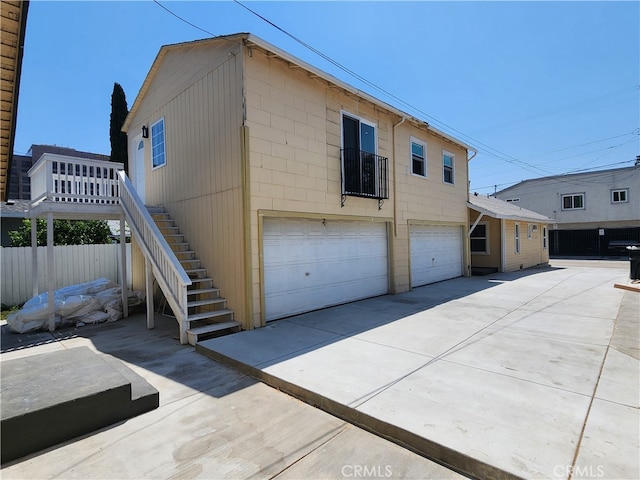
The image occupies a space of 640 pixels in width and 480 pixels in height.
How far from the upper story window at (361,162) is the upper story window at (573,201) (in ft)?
80.3

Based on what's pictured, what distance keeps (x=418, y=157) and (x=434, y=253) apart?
3403 millimetres

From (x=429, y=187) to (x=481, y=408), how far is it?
903 cm

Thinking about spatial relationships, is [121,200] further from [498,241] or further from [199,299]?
[498,241]

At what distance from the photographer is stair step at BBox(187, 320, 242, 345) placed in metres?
5.32

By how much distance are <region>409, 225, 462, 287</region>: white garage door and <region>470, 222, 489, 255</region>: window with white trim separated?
2.72 meters

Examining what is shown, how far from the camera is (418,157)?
35.1 ft

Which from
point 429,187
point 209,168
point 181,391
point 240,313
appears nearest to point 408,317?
point 240,313

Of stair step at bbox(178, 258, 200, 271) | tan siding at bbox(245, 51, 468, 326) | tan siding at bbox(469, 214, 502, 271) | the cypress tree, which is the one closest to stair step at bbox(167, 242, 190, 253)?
stair step at bbox(178, 258, 200, 271)

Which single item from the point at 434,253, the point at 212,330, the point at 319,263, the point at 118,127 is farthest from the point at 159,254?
the point at 118,127

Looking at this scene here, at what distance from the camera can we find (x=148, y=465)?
2420 millimetres

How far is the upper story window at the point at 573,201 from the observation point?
82.7ft

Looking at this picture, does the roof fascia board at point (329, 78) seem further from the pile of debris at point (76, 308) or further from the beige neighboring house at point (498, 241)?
the pile of debris at point (76, 308)

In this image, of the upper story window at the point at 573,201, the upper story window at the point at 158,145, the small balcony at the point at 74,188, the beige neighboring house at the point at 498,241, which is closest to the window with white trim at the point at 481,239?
the beige neighboring house at the point at 498,241

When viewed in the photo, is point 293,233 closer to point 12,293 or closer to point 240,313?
point 240,313
